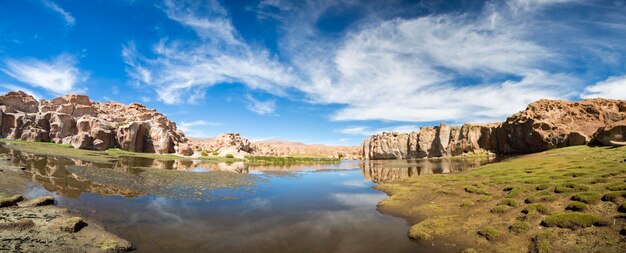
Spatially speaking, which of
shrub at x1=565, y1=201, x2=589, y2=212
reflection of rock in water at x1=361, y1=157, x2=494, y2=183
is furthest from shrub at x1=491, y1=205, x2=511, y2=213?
reflection of rock in water at x1=361, y1=157, x2=494, y2=183

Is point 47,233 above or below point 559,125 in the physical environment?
below

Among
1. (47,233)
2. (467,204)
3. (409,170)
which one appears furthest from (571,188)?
(409,170)

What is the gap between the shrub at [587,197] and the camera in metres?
19.1

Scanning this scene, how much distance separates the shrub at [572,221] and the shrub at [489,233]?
3.04m

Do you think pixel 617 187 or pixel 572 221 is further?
pixel 617 187

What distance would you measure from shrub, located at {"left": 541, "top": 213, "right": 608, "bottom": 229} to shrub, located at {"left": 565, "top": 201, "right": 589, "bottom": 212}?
153 centimetres

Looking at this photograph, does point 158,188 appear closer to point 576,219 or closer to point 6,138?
point 576,219

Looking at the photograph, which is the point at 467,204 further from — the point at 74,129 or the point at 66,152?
the point at 74,129

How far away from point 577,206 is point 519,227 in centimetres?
472

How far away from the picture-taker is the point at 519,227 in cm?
1770

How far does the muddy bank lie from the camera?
13.5 meters

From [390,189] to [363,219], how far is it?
1796cm

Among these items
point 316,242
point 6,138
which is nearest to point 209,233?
point 316,242

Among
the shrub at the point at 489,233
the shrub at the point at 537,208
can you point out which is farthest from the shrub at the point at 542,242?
the shrub at the point at 537,208
